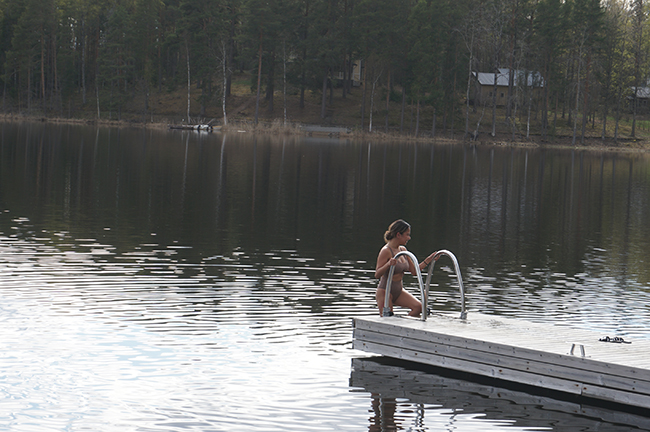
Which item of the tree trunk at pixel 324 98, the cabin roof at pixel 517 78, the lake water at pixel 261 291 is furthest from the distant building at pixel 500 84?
the lake water at pixel 261 291

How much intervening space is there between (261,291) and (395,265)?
491 centimetres

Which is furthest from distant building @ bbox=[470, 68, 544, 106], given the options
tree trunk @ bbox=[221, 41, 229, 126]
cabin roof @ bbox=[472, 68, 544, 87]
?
tree trunk @ bbox=[221, 41, 229, 126]

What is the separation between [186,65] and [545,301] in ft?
337

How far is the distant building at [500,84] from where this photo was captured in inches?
4195

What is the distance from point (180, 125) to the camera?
348 ft

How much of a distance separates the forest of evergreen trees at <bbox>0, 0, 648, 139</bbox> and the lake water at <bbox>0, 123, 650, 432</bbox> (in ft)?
206

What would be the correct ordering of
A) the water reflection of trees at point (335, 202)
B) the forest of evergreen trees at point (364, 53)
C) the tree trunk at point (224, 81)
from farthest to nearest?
the tree trunk at point (224, 81) < the forest of evergreen trees at point (364, 53) < the water reflection of trees at point (335, 202)

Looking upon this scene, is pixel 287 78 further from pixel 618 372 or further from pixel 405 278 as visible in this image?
pixel 618 372

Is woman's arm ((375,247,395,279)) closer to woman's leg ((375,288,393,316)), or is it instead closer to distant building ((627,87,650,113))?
woman's leg ((375,288,393,316))

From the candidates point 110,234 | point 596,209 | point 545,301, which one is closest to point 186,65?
point 596,209

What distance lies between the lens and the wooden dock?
33.9ft

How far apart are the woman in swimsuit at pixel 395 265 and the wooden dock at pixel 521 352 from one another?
1.84 feet

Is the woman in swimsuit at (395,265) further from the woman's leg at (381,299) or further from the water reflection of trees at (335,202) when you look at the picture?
the water reflection of trees at (335,202)

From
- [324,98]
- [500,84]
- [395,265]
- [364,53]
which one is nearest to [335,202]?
[395,265]
